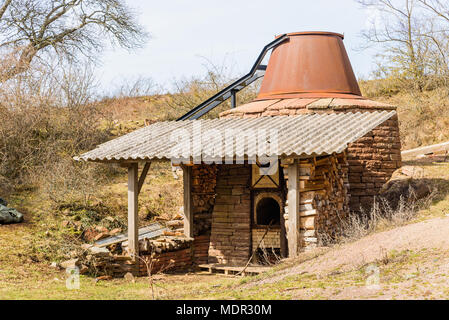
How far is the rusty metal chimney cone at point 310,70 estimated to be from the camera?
42.4 ft

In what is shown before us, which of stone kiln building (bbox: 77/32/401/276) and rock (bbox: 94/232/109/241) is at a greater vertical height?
stone kiln building (bbox: 77/32/401/276)

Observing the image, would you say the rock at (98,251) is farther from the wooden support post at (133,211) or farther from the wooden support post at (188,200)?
A: the wooden support post at (188,200)

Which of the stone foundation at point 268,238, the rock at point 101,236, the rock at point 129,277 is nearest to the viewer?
the rock at point 129,277

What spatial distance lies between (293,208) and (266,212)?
10.5 ft

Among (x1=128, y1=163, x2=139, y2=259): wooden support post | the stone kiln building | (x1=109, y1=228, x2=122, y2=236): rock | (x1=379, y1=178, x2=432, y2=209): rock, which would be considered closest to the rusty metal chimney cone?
the stone kiln building

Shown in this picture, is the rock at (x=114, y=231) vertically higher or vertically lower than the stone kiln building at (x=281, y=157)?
lower

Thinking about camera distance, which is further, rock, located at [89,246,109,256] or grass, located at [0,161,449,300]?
rock, located at [89,246,109,256]

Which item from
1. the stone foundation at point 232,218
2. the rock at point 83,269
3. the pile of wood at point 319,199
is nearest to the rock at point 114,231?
the rock at point 83,269

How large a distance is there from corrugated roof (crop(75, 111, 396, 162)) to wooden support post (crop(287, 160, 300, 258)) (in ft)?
1.64

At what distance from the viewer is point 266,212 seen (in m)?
12.5

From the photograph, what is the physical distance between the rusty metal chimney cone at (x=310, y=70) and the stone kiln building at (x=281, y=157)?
0.03 m

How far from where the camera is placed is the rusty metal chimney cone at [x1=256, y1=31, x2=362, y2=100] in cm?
1293

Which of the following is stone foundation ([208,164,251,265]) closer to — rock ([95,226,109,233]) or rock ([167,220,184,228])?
rock ([167,220,184,228])
